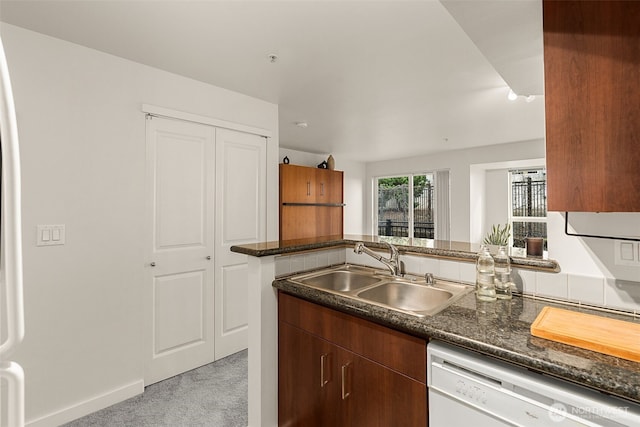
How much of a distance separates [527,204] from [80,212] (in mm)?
6126

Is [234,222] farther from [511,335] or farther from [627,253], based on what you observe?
[627,253]

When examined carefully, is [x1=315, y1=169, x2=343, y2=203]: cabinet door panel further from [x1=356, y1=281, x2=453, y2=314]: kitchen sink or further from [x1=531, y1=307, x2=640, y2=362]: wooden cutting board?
[x1=531, y1=307, x2=640, y2=362]: wooden cutting board

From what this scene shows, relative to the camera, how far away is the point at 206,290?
2.61m

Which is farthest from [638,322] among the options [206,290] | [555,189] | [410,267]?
[206,290]

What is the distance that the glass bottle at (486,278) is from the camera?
1.32 meters

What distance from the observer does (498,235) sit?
5.35 m

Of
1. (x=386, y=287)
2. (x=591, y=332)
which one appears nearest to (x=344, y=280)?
(x=386, y=287)

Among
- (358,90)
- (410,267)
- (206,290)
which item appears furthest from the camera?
(358,90)

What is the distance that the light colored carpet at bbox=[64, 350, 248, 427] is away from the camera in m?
1.90

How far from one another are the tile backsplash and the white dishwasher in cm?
56

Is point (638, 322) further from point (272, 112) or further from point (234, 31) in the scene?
point (272, 112)

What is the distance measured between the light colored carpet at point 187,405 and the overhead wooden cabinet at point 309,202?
7.84ft

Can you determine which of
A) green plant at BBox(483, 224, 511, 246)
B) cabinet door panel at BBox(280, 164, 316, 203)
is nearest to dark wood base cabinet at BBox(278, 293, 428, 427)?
cabinet door panel at BBox(280, 164, 316, 203)

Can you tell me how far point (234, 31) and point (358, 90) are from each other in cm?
128
